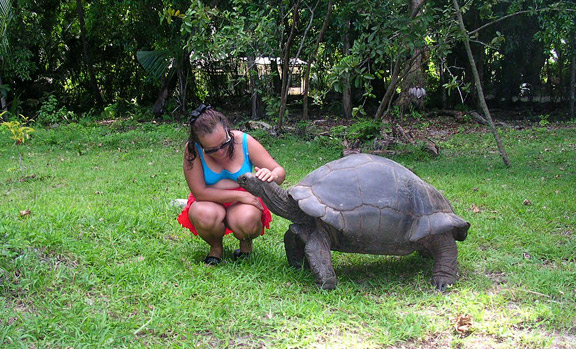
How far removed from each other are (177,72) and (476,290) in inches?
430

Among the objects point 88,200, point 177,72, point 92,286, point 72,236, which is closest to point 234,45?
point 88,200

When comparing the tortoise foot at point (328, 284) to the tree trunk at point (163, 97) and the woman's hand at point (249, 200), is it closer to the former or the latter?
the woman's hand at point (249, 200)

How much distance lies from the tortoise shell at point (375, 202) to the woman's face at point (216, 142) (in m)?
0.51

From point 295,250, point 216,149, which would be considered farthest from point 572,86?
point 216,149

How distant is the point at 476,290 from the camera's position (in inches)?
120

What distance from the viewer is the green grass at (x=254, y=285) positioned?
98.9 inches

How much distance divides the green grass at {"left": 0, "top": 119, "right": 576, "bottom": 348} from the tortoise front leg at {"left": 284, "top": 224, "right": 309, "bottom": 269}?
79mm

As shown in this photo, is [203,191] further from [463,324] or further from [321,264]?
[463,324]

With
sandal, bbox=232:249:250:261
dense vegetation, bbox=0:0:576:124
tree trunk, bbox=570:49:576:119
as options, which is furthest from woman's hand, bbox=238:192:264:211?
tree trunk, bbox=570:49:576:119

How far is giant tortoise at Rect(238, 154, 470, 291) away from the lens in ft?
9.80

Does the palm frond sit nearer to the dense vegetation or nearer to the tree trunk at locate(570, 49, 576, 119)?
the dense vegetation

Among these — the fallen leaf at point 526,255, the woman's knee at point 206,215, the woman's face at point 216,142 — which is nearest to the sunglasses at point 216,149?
the woman's face at point 216,142

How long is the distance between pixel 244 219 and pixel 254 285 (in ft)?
1.40

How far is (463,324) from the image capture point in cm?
257
